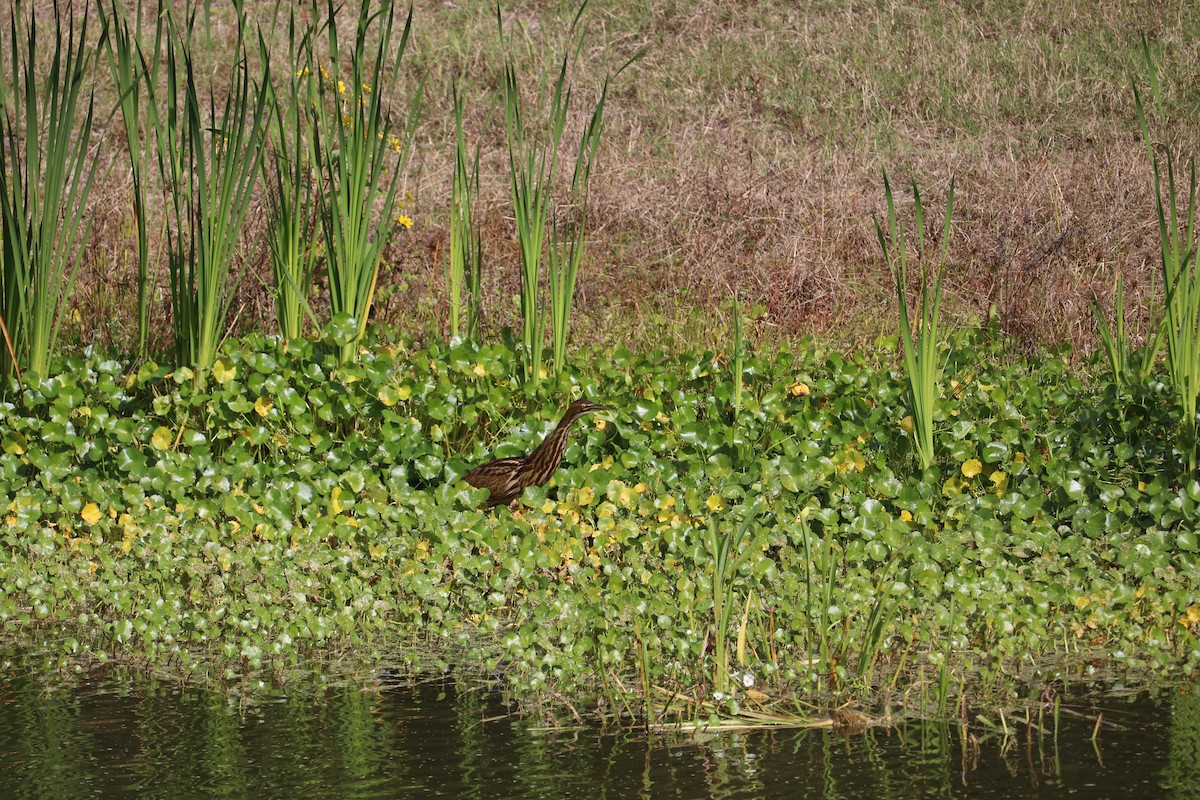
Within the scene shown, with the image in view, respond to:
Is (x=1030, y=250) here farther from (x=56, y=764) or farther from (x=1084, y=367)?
(x=56, y=764)

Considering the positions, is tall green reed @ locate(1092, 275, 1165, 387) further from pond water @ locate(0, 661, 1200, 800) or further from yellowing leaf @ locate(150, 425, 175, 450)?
yellowing leaf @ locate(150, 425, 175, 450)

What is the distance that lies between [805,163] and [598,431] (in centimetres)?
552

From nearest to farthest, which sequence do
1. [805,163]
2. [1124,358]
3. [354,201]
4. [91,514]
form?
1. [91,514]
2. [354,201]
3. [1124,358]
4. [805,163]

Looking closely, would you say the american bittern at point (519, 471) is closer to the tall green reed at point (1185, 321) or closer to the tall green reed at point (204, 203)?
the tall green reed at point (204, 203)

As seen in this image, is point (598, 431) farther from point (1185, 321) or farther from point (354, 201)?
point (1185, 321)

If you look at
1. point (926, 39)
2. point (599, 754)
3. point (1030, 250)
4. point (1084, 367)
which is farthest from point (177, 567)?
point (926, 39)

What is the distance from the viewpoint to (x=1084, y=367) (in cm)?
740

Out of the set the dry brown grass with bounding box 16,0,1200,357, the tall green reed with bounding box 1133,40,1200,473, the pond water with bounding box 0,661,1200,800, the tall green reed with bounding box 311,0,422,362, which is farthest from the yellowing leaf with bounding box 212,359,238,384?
the tall green reed with bounding box 1133,40,1200,473

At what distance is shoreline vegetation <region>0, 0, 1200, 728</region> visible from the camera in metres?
4.05

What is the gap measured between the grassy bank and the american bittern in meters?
0.09

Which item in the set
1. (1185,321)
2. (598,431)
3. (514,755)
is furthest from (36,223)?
(1185,321)

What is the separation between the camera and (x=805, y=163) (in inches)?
422

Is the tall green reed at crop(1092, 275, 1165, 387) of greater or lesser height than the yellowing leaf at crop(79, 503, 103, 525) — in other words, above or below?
above

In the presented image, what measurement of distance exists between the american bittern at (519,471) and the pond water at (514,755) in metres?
1.73
